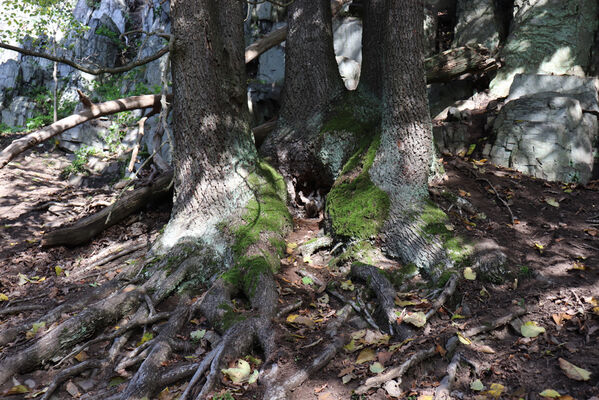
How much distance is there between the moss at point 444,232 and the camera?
13.7 ft

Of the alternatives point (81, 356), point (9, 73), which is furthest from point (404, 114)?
point (9, 73)

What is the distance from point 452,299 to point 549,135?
4.29 meters

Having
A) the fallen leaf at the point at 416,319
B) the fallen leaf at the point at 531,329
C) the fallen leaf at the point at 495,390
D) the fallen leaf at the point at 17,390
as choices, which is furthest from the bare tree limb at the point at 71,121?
the fallen leaf at the point at 531,329

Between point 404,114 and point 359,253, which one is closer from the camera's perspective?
point 359,253

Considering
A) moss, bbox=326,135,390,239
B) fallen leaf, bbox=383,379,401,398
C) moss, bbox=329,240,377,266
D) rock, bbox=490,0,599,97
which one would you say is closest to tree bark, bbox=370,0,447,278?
moss, bbox=326,135,390,239

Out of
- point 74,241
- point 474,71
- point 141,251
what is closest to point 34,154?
point 74,241

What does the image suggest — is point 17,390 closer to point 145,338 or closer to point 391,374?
point 145,338

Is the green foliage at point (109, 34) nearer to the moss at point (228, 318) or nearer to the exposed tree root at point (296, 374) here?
the moss at point (228, 318)

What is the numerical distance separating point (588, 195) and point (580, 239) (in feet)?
5.57

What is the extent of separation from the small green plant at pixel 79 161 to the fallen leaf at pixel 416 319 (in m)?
10.7

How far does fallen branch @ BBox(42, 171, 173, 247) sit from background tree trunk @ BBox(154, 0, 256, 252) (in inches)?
35.1

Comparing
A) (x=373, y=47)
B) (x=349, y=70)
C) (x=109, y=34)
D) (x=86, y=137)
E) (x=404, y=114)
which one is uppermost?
(x=109, y=34)

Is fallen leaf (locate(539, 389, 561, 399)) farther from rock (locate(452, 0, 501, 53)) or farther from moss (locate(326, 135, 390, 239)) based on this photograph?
rock (locate(452, 0, 501, 53))

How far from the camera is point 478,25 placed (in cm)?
951
